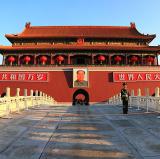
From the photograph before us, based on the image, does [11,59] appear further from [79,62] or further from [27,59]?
[79,62]

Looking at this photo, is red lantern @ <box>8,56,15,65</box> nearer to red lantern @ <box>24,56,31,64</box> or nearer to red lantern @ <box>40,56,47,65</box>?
red lantern @ <box>24,56,31,64</box>

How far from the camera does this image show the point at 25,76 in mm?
37625

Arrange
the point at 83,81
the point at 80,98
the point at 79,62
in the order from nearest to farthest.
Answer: the point at 83,81 → the point at 79,62 → the point at 80,98

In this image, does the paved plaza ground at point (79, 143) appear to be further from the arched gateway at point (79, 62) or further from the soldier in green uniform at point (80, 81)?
the arched gateway at point (79, 62)

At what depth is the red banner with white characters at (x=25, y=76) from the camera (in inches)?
1479

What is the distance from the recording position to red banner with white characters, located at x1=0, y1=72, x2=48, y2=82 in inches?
1479

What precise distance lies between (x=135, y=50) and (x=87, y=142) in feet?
116

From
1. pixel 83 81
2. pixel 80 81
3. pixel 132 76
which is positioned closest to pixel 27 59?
pixel 80 81

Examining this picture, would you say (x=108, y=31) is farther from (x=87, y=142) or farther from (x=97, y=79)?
(x=87, y=142)

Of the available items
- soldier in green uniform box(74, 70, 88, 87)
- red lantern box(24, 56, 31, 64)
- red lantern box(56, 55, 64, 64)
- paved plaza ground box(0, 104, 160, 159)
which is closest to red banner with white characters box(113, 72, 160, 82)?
soldier in green uniform box(74, 70, 88, 87)

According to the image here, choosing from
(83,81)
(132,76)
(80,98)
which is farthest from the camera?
(80,98)

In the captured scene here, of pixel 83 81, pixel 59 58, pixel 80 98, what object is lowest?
pixel 80 98

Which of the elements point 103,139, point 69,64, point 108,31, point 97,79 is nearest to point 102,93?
point 97,79

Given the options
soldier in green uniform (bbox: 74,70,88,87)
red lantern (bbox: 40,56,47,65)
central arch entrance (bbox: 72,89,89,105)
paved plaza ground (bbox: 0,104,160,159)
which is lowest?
paved plaza ground (bbox: 0,104,160,159)
